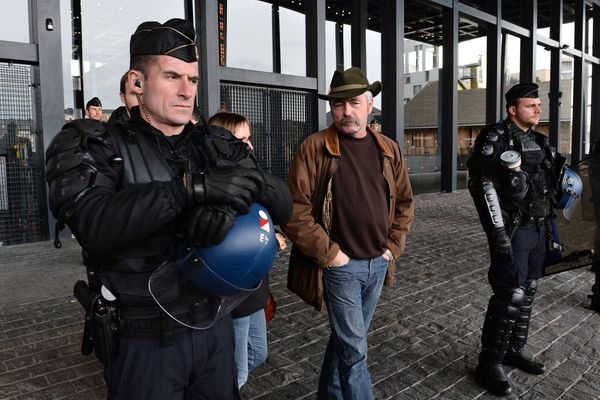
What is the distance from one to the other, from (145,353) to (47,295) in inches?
161

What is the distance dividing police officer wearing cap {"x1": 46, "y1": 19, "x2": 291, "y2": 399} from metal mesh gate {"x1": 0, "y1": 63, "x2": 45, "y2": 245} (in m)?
6.99

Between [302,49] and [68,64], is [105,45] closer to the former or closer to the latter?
[68,64]

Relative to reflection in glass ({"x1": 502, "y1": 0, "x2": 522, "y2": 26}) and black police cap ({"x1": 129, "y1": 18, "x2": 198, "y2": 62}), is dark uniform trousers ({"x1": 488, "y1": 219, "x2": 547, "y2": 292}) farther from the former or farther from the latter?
reflection in glass ({"x1": 502, "y1": 0, "x2": 522, "y2": 26})

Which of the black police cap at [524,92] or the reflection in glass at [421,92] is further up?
the reflection in glass at [421,92]

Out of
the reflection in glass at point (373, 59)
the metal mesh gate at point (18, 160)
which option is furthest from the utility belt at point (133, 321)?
the reflection in glass at point (373, 59)

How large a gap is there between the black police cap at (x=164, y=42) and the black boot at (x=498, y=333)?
2.54m

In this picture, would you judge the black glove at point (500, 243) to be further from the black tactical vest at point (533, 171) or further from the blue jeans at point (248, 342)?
the blue jeans at point (248, 342)

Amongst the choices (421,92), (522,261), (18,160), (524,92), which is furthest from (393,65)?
(421,92)

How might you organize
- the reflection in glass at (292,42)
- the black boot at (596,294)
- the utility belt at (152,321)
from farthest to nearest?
1. the reflection in glass at (292,42)
2. the black boot at (596,294)
3. the utility belt at (152,321)

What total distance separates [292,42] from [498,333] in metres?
12.7

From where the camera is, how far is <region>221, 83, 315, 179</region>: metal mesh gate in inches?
389

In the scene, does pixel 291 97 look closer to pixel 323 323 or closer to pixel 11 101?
pixel 11 101

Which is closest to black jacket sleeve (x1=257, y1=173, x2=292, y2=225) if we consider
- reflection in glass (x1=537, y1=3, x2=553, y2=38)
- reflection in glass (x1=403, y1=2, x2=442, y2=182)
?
reflection in glass (x1=403, y1=2, x2=442, y2=182)

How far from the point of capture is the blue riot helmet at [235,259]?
1439 mm
